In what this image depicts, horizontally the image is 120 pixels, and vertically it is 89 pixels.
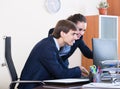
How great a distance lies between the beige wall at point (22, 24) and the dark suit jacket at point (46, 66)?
5.16ft

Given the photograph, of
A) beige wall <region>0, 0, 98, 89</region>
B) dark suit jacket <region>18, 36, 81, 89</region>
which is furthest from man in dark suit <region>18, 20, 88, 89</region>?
beige wall <region>0, 0, 98, 89</region>

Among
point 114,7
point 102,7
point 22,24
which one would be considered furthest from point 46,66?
point 114,7

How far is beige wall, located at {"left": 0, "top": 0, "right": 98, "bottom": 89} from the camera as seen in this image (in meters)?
3.83

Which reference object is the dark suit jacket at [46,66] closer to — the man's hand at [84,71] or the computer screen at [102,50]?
the man's hand at [84,71]

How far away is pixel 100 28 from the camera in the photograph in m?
4.79

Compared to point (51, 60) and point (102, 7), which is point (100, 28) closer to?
point (102, 7)

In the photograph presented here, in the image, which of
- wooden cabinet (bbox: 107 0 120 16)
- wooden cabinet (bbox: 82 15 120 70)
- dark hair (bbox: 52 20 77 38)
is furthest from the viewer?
wooden cabinet (bbox: 107 0 120 16)

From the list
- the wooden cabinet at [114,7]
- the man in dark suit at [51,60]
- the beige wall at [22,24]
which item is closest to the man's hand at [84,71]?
the man in dark suit at [51,60]

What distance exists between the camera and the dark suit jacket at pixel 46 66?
2154mm

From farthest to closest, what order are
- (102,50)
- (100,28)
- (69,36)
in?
(100,28) → (102,50) → (69,36)

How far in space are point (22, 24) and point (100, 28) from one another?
1484mm

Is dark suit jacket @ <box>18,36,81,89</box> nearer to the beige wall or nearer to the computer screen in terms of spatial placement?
the computer screen

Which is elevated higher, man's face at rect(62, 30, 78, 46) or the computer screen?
man's face at rect(62, 30, 78, 46)

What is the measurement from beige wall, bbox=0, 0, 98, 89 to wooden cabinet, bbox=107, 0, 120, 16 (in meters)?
1.21
